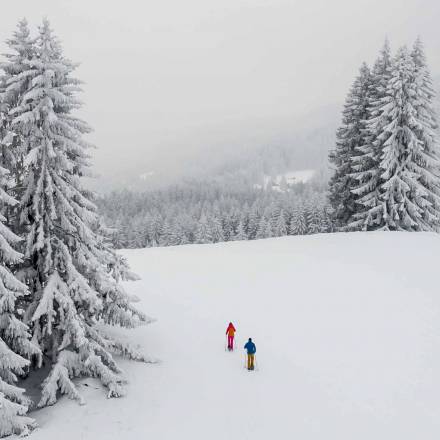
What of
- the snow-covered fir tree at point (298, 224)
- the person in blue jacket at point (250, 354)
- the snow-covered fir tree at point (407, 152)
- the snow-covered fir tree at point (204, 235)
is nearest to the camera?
the person in blue jacket at point (250, 354)

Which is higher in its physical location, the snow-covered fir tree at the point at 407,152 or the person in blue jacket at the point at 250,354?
the snow-covered fir tree at the point at 407,152

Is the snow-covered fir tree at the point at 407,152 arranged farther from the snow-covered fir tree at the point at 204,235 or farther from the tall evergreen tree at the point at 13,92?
the snow-covered fir tree at the point at 204,235

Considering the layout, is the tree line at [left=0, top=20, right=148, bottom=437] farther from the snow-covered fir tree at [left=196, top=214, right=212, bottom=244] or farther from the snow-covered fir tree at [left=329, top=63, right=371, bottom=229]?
the snow-covered fir tree at [left=196, top=214, right=212, bottom=244]

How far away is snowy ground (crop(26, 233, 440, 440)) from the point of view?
13031mm

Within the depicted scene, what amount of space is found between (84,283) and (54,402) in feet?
12.3

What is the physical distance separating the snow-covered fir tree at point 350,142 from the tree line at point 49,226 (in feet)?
91.8

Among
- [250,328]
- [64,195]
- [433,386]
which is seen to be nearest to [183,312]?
[250,328]

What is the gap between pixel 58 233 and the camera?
1394cm

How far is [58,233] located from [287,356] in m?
9.72

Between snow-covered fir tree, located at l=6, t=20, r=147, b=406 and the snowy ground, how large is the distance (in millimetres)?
1594

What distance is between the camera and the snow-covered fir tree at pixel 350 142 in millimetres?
37719

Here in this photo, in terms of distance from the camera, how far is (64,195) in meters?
13.8

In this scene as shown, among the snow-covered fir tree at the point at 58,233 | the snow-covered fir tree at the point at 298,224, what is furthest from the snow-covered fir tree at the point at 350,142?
the snow-covered fir tree at the point at 298,224

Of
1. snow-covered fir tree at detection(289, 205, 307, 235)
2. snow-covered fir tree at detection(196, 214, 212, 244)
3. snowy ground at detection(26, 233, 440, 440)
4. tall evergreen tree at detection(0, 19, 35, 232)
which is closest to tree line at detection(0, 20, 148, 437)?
tall evergreen tree at detection(0, 19, 35, 232)
